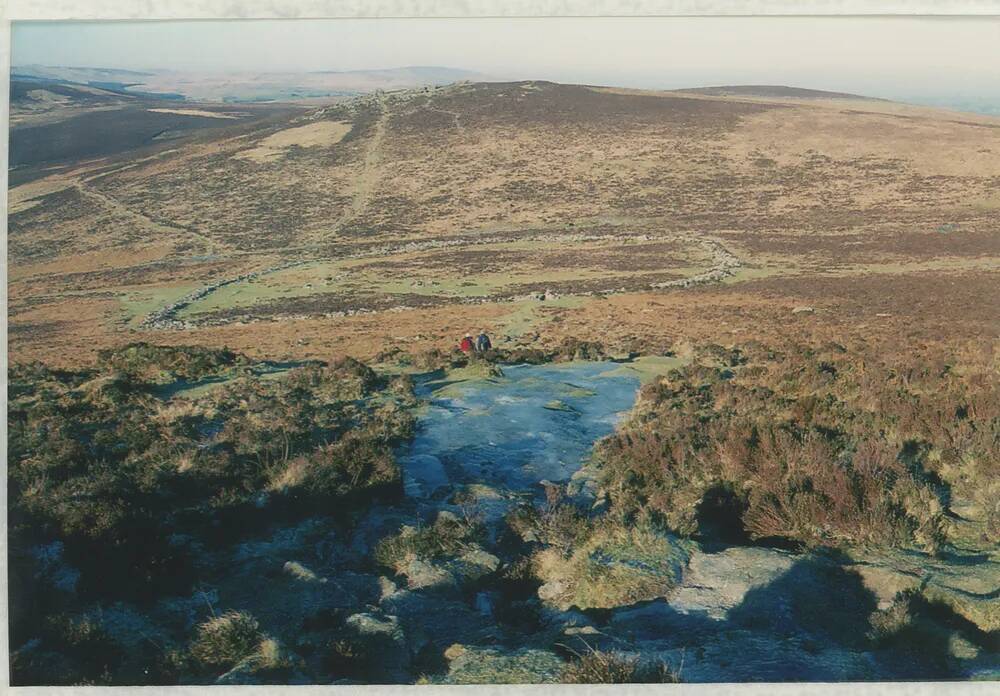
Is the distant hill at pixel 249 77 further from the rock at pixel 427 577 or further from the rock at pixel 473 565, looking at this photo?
the rock at pixel 473 565

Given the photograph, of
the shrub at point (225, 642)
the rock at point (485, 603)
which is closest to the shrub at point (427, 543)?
the rock at point (485, 603)

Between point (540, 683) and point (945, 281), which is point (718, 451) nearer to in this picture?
point (540, 683)

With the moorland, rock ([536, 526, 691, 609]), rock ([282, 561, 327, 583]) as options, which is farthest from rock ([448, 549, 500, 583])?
rock ([282, 561, 327, 583])

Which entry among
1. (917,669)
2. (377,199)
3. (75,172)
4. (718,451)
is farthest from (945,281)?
(75,172)

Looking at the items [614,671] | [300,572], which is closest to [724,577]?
[614,671]

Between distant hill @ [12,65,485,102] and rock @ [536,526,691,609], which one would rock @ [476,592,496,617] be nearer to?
rock @ [536,526,691,609]

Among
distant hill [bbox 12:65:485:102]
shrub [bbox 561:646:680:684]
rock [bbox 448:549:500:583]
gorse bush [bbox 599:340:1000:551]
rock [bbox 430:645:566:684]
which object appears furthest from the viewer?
distant hill [bbox 12:65:485:102]

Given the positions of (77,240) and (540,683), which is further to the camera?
(77,240)

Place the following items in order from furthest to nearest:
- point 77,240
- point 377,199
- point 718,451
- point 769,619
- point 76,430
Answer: point 377,199, point 77,240, point 76,430, point 718,451, point 769,619

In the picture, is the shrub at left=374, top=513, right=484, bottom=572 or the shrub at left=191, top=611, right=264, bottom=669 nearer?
the shrub at left=191, top=611, right=264, bottom=669

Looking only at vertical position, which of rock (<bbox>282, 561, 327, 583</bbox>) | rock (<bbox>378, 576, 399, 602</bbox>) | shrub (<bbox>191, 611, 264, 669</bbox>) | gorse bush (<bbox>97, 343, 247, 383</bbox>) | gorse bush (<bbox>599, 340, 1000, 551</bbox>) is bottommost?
gorse bush (<bbox>97, 343, 247, 383</bbox>)

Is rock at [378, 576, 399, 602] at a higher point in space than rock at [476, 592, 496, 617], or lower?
higher
